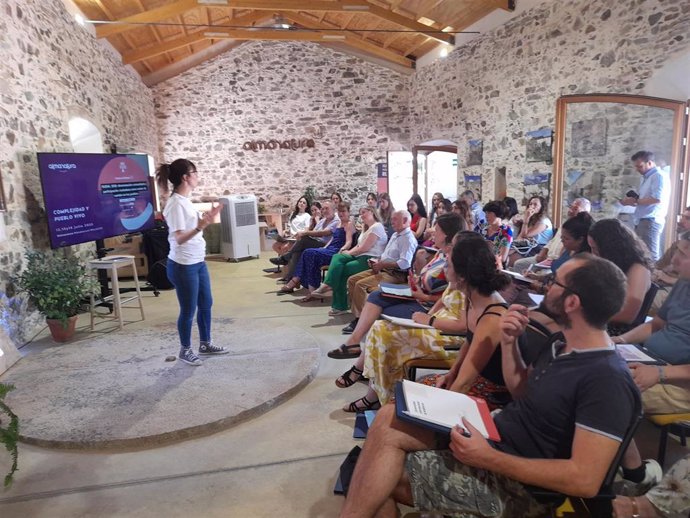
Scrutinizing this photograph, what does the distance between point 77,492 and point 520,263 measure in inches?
163

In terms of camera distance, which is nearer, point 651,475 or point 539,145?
point 651,475

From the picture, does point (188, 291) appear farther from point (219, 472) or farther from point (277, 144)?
point (277, 144)

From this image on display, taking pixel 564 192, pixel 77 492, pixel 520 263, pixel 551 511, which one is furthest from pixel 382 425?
pixel 564 192

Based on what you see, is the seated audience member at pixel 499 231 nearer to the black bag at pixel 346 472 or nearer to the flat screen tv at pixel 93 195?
the black bag at pixel 346 472

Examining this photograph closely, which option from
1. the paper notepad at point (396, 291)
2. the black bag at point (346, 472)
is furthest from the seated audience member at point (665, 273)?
the black bag at point (346, 472)

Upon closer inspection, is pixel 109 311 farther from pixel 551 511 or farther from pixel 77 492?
pixel 551 511

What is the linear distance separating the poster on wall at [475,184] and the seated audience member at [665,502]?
6939 mm

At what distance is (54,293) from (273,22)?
800 centimetres

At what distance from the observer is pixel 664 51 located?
14.8ft

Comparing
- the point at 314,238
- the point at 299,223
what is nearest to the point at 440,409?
the point at 314,238

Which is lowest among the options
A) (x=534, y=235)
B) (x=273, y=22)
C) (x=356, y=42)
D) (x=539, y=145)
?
(x=534, y=235)

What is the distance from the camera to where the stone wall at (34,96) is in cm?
406

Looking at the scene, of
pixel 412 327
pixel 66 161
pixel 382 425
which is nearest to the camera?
pixel 382 425

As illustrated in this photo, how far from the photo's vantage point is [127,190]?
5.38 metres
